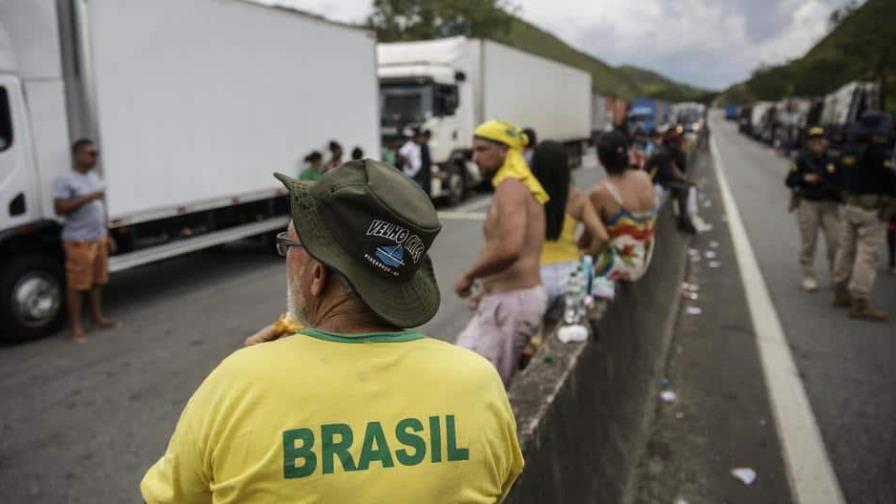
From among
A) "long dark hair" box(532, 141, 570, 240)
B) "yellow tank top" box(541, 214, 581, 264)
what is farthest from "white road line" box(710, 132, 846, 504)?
"long dark hair" box(532, 141, 570, 240)

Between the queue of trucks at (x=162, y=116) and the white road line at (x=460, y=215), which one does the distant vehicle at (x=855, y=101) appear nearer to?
the white road line at (x=460, y=215)

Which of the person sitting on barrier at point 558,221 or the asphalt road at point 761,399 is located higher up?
the person sitting on barrier at point 558,221

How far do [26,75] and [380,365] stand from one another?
7222mm

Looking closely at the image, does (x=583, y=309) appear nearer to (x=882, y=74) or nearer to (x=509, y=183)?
(x=509, y=183)

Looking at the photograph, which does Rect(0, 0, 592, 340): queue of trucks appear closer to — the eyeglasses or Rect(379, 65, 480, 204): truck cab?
Rect(379, 65, 480, 204): truck cab

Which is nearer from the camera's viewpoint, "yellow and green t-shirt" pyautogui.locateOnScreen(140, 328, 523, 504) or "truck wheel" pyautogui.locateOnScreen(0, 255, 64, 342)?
"yellow and green t-shirt" pyautogui.locateOnScreen(140, 328, 523, 504)

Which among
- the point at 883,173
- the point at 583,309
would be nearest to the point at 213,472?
the point at 583,309

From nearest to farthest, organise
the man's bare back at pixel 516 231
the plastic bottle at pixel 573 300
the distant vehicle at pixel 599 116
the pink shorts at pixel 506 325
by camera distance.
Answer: the man's bare back at pixel 516 231 < the pink shorts at pixel 506 325 < the plastic bottle at pixel 573 300 < the distant vehicle at pixel 599 116

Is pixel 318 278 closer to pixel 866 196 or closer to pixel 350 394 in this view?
pixel 350 394

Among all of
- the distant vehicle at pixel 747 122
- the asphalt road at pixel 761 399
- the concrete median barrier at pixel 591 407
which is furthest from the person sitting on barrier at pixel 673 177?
the distant vehicle at pixel 747 122

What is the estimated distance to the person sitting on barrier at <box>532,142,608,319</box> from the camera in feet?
15.5

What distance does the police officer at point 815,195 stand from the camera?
837 centimetres

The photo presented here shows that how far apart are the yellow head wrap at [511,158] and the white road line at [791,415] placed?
2.09 metres

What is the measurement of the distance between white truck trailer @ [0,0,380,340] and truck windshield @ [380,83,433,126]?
16.5 ft
